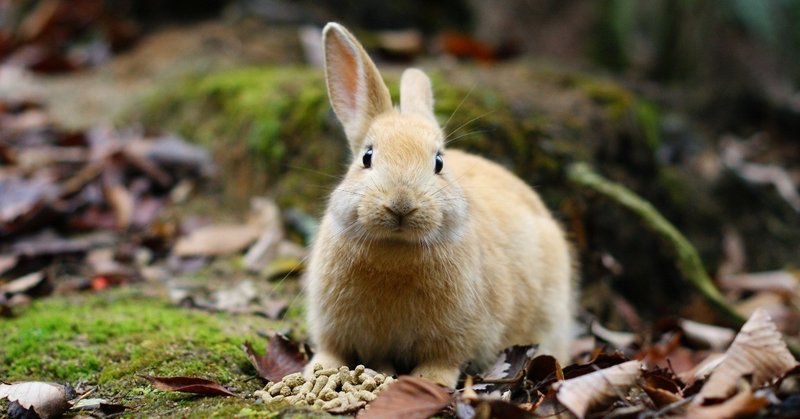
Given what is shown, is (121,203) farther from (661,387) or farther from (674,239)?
(661,387)

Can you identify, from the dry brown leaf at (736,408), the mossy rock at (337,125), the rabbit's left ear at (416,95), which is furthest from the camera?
the mossy rock at (337,125)

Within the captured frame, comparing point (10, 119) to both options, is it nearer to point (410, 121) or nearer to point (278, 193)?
point (278, 193)

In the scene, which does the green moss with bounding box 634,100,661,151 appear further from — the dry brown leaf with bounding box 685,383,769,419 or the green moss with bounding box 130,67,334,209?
the dry brown leaf with bounding box 685,383,769,419

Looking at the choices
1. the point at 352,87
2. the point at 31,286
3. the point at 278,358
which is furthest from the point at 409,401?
the point at 31,286

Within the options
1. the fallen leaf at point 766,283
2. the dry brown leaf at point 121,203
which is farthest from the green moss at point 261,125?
the fallen leaf at point 766,283

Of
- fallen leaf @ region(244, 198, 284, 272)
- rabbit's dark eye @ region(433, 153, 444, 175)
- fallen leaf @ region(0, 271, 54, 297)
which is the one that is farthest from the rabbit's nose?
fallen leaf @ region(0, 271, 54, 297)

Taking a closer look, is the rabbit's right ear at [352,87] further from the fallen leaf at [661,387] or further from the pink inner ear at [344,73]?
the fallen leaf at [661,387]
